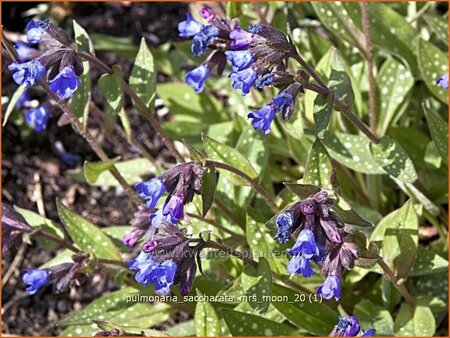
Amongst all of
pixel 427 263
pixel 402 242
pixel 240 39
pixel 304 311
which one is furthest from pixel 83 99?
pixel 427 263

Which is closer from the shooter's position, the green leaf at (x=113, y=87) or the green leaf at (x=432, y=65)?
the green leaf at (x=113, y=87)

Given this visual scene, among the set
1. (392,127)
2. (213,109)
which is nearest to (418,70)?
(392,127)

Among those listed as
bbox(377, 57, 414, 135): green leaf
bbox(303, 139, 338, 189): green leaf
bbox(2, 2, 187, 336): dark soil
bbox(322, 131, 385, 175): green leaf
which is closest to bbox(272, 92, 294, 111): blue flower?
bbox(303, 139, 338, 189): green leaf

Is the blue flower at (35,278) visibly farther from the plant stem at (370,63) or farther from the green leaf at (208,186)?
the plant stem at (370,63)

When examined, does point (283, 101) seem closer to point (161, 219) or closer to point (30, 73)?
point (161, 219)

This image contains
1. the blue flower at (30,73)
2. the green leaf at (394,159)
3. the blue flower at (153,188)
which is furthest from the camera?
the green leaf at (394,159)

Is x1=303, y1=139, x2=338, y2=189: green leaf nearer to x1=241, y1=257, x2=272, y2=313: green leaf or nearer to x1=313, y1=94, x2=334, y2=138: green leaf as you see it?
x1=313, y1=94, x2=334, y2=138: green leaf

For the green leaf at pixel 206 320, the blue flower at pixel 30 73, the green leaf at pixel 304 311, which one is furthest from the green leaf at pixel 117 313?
the blue flower at pixel 30 73
